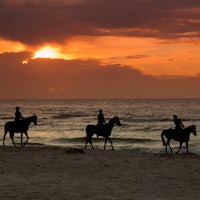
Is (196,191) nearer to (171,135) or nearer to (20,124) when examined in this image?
(171,135)

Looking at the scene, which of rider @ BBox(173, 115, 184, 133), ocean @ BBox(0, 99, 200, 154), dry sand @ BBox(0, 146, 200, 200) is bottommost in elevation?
ocean @ BBox(0, 99, 200, 154)

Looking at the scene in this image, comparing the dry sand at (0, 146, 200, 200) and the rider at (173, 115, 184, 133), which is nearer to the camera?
the dry sand at (0, 146, 200, 200)

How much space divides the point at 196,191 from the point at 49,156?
9273 mm

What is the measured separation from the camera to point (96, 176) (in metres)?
14.5

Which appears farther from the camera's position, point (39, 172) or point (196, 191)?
point (39, 172)

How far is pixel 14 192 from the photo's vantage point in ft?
37.0

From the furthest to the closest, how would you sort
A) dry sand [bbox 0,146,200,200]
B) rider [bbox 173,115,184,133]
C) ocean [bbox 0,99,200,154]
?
ocean [bbox 0,99,200,154] → rider [bbox 173,115,184,133] → dry sand [bbox 0,146,200,200]

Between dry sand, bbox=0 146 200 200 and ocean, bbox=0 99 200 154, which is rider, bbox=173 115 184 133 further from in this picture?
ocean, bbox=0 99 200 154

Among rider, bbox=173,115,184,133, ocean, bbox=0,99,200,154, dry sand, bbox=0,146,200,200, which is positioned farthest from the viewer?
ocean, bbox=0,99,200,154

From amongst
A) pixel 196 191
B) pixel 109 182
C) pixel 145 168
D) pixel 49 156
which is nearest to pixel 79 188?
pixel 109 182

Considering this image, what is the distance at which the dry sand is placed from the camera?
37.3 feet

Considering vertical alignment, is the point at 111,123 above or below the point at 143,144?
above

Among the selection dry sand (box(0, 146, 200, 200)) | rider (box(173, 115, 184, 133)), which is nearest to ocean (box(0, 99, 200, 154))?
rider (box(173, 115, 184, 133))

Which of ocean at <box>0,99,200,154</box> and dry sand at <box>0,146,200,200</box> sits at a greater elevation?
dry sand at <box>0,146,200,200</box>
